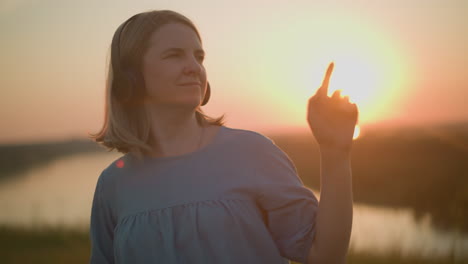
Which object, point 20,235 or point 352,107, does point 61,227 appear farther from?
point 352,107

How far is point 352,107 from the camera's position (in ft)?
5.39

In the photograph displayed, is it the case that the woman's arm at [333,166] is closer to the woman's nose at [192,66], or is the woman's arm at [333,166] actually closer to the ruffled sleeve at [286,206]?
the ruffled sleeve at [286,206]

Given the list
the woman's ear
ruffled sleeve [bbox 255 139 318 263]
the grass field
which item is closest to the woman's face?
the woman's ear

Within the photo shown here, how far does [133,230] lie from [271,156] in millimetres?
771

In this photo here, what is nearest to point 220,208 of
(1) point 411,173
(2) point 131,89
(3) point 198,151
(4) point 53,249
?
(3) point 198,151

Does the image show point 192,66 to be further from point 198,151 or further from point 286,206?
point 286,206

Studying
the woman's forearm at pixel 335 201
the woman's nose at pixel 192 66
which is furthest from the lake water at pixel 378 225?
the woman's nose at pixel 192 66

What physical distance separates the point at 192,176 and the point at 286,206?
496mm

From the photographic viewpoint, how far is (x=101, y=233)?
2.47 m

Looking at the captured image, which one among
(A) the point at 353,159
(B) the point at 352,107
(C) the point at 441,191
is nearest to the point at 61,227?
(B) the point at 352,107

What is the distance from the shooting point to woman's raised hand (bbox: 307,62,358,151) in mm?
1645

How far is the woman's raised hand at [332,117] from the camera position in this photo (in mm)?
1645

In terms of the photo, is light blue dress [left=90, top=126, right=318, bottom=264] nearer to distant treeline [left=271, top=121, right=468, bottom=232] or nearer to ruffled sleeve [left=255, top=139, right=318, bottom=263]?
ruffled sleeve [left=255, top=139, right=318, bottom=263]

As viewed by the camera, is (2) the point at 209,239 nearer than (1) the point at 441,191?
Yes
